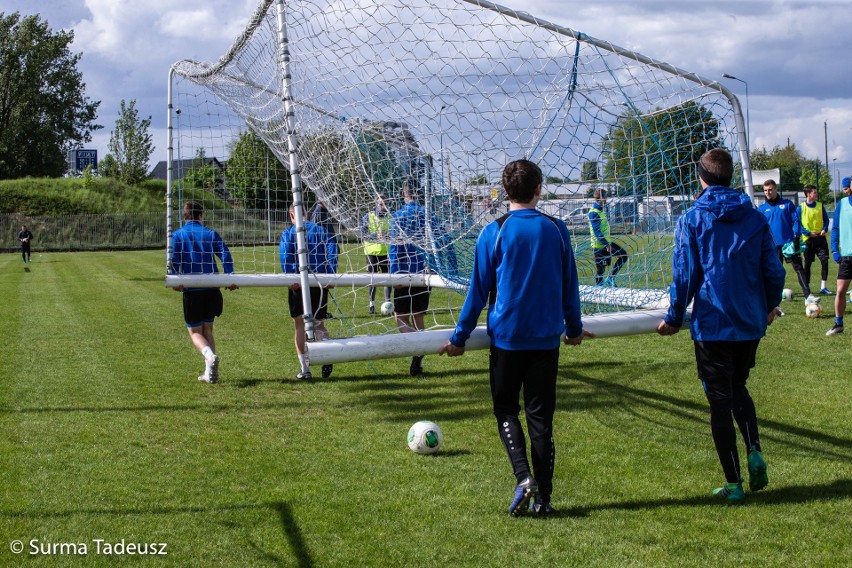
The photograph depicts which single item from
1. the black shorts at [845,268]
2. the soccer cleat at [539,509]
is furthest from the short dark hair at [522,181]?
the black shorts at [845,268]

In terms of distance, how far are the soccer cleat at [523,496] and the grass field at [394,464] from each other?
0.09 meters

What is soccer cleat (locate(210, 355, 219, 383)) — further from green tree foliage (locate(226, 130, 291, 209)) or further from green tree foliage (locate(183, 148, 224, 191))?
green tree foliage (locate(183, 148, 224, 191))

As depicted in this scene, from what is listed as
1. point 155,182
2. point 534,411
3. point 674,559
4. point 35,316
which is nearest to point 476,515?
point 534,411

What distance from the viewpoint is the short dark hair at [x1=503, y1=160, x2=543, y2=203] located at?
4801 millimetres

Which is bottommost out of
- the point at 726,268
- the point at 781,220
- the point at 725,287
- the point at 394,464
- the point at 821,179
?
the point at 394,464

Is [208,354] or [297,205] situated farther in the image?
[208,354]

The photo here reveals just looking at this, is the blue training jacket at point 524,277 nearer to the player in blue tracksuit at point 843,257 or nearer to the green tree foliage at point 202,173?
the green tree foliage at point 202,173

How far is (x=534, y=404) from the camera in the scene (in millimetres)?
4832

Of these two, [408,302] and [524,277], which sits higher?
[524,277]

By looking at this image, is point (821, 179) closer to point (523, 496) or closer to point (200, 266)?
point (200, 266)

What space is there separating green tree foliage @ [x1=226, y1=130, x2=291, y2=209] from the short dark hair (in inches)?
206

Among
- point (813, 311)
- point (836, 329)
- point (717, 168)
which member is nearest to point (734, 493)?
point (717, 168)

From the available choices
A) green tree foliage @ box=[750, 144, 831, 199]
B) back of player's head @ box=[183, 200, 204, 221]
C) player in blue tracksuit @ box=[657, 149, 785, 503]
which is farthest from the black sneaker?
green tree foliage @ box=[750, 144, 831, 199]

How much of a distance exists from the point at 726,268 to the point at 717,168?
0.62m
